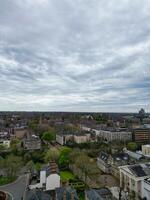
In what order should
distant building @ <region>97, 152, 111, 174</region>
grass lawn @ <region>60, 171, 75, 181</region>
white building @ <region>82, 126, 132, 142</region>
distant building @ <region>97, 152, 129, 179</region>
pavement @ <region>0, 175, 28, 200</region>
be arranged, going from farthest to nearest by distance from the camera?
white building @ <region>82, 126, 132, 142</region> < distant building @ <region>97, 152, 111, 174</region> < distant building @ <region>97, 152, 129, 179</region> < grass lawn @ <region>60, 171, 75, 181</region> < pavement @ <region>0, 175, 28, 200</region>

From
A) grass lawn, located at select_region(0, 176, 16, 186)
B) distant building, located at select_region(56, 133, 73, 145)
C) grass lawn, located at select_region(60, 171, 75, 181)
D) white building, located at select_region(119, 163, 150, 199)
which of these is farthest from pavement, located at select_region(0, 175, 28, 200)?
distant building, located at select_region(56, 133, 73, 145)

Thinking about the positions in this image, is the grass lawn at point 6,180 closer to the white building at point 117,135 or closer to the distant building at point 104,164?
the distant building at point 104,164

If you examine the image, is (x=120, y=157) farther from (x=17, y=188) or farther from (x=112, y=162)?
(x=17, y=188)

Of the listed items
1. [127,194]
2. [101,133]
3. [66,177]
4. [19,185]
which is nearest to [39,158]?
[66,177]

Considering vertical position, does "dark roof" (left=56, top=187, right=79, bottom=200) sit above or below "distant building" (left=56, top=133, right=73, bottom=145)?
below

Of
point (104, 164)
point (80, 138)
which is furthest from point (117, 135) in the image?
point (104, 164)

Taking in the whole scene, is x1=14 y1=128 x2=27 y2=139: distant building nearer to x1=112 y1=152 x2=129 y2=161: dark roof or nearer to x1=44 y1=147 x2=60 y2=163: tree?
x1=44 y1=147 x2=60 y2=163: tree

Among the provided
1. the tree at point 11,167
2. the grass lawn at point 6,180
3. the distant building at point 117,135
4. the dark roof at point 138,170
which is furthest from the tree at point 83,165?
the distant building at point 117,135
